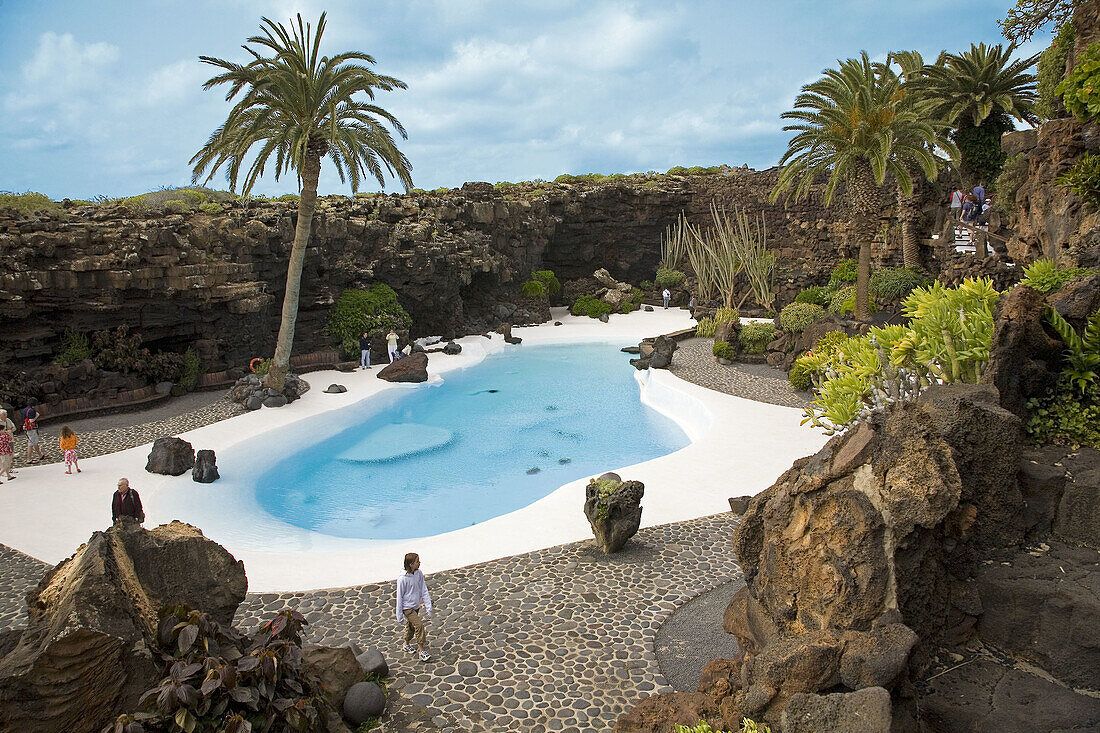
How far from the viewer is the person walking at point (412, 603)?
7.23 m

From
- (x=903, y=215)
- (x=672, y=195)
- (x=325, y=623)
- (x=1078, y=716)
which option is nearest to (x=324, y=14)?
(x=325, y=623)

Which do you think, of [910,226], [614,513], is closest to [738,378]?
[910,226]

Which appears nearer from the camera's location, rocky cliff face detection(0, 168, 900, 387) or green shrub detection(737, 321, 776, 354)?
rocky cliff face detection(0, 168, 900, 387)

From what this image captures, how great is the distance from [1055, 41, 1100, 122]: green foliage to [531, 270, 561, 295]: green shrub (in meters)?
27.0

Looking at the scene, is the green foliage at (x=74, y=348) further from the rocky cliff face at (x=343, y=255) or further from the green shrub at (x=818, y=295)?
the green shrub at (x=818, y=295)

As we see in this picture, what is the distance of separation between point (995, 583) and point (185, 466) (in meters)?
14.0

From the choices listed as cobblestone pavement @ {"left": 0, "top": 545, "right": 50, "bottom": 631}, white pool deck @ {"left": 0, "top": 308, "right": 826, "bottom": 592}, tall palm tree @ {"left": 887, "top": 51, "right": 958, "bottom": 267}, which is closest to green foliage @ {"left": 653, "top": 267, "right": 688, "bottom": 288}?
tall palm tree @ {"left": 887, "top": 51, "right": 958, "bottom": 267}

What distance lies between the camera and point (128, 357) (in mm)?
18297

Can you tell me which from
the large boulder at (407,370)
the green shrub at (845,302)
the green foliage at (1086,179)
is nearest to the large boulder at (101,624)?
the green foliage at (1086,179)

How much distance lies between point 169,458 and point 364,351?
10.2 m

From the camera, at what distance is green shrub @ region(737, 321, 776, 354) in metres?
23.2

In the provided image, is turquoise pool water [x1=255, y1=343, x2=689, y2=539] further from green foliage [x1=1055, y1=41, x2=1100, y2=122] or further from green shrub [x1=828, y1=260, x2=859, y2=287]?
green shrub [x1=828, y1=260, x2=859, y2=287]

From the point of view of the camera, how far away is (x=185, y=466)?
45.7 feet

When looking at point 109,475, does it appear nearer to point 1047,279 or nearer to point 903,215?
point 1047,279
